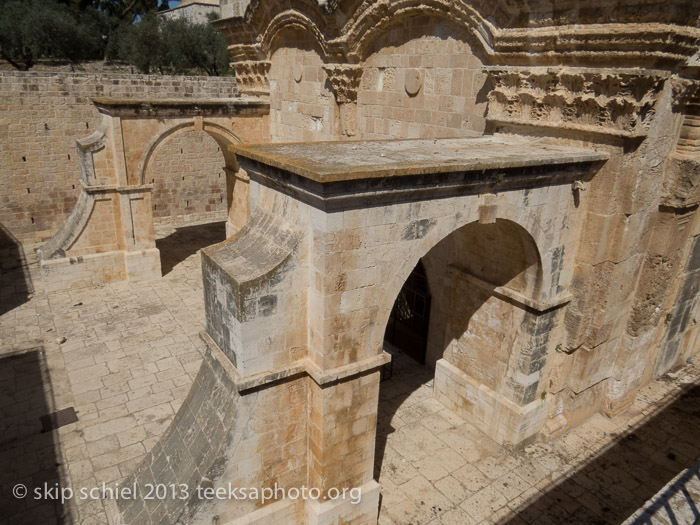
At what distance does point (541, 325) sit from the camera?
615cm

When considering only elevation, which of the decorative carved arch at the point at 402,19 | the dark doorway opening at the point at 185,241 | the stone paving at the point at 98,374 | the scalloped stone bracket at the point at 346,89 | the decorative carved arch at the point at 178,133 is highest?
the decorative carved arch at the point at 402,19

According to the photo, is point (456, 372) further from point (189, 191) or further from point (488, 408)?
point (189, 191)

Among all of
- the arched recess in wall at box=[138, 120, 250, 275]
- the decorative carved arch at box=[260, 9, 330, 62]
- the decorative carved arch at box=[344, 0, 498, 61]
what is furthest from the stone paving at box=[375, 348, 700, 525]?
the arched recess in wall at box=[138, 120, 250, 275]

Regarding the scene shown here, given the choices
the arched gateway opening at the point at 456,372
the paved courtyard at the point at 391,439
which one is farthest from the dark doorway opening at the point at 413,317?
the paved courtyard at the point at 391,439

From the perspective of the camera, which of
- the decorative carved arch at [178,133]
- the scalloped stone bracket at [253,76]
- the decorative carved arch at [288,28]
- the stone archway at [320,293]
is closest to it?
the stone archway at [320,293]

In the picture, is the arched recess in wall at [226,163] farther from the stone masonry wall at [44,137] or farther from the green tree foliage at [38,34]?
the green tree foliage at [38,34]

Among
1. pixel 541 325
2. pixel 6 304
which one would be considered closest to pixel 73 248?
pixel 6 304

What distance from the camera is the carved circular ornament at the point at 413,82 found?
301 inches

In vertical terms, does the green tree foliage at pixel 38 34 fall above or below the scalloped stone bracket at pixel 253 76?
above

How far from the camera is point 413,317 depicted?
8.74 metres

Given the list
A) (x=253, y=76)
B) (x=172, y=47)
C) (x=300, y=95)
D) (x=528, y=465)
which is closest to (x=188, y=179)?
(x=253, y=76)

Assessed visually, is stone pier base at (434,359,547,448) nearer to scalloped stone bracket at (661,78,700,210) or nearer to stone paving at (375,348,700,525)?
stone paving at (375,348,700,525)

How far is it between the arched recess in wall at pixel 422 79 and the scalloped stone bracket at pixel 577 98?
490 mm

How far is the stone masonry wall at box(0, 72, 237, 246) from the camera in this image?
42.0 feet
